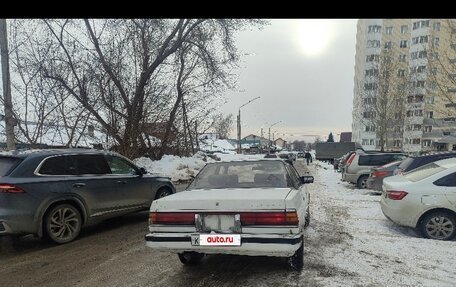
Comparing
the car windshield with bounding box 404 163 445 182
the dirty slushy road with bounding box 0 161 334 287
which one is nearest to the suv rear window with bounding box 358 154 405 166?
the car windshield with bounding box 404 163 445 182

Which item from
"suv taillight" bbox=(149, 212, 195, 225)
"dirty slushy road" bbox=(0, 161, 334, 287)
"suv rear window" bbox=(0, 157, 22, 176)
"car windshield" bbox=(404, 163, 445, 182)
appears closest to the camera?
"suv taillight" bbox=(149, 212, 195, 225)

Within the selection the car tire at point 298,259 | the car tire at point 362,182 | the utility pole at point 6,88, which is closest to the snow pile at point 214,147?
the car tire at point 362,182

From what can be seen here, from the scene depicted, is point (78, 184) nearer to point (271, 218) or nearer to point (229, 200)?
point (229, 200)

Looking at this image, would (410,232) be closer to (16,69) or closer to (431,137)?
(16,69)

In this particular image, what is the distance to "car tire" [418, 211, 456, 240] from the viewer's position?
19.3 feet

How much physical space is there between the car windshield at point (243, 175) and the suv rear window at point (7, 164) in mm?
2978

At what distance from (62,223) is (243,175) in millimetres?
3344

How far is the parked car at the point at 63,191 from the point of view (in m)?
5.09

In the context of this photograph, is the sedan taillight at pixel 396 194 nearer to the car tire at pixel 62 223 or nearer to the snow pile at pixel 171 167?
the car tire at pixel 62 223

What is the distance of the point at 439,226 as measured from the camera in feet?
19.4

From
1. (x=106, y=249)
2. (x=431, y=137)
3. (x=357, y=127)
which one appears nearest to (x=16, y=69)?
(x=106, y=249)

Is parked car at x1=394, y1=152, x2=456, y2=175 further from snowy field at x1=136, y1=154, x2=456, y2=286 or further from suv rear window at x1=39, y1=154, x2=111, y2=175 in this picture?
suv rear window at x1=39, y1=154, x2=111, y2=175

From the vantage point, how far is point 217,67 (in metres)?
19.6

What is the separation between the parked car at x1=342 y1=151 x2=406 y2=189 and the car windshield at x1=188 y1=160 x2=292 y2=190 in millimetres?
9894
